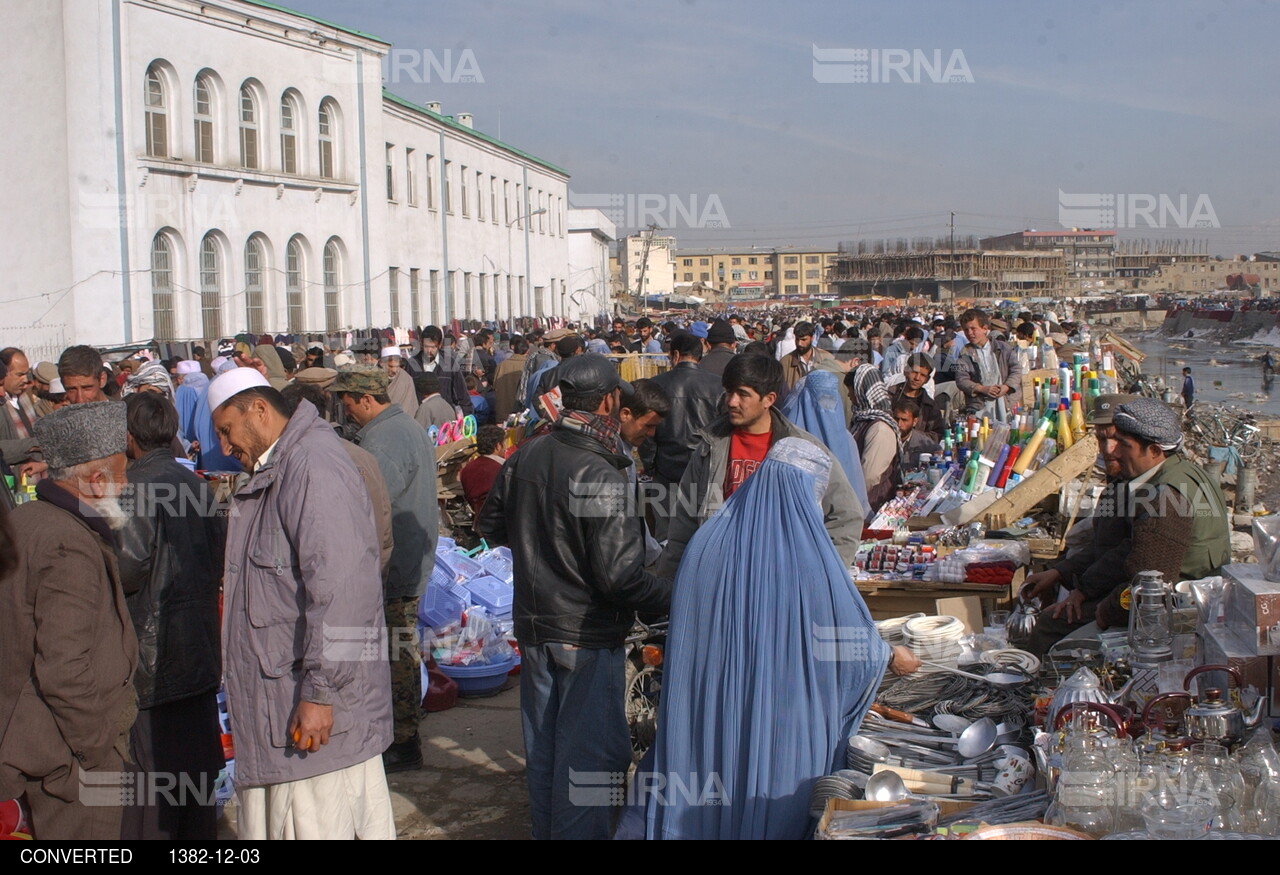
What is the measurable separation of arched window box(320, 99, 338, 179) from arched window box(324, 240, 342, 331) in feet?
5.72

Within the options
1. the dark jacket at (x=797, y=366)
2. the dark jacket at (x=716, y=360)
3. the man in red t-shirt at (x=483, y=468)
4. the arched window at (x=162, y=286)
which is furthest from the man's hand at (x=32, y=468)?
the arched window at (x=162, y=286)

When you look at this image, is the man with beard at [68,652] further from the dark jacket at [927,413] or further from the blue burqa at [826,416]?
the dark jacket at [927,413]

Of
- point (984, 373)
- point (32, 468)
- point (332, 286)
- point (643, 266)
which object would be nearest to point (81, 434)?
point (32, 468)

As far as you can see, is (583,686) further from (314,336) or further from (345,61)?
(345,61)

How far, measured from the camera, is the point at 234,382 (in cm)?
434

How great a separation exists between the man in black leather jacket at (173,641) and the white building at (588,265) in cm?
4705

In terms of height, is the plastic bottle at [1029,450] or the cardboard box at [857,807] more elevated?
the plastic bottle at [1029,450]

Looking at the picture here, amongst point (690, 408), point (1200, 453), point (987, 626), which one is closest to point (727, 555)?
point (987, 626)

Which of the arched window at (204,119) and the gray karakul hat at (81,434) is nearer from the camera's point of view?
the gray karakul hat at (81,434)

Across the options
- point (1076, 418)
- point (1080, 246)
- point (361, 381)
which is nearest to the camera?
point (361, 381)

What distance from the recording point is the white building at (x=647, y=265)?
102188 millimetres

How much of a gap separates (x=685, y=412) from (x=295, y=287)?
795 inches

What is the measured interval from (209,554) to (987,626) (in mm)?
3961

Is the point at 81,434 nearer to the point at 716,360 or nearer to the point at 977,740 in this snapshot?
the point at 977,740
